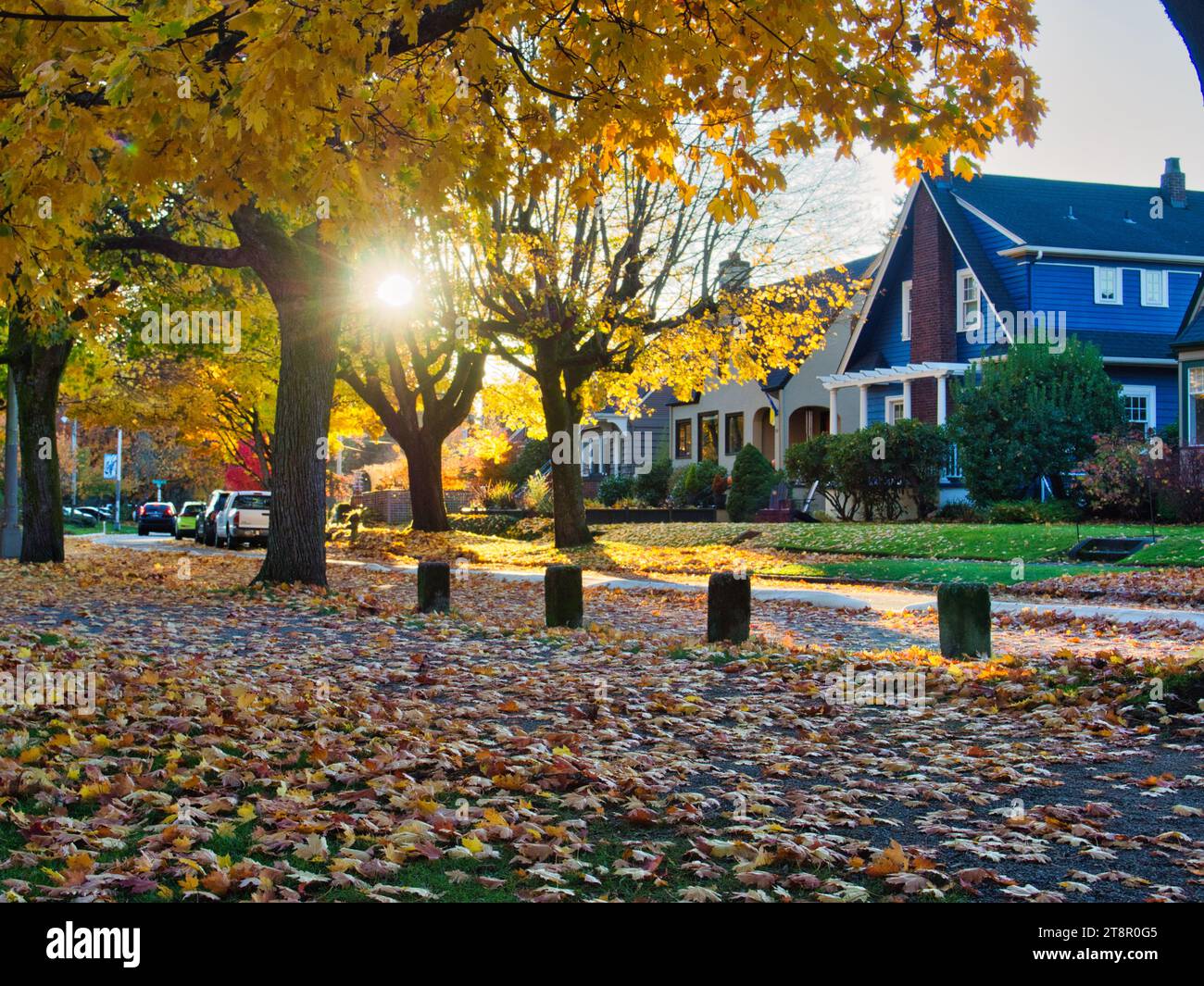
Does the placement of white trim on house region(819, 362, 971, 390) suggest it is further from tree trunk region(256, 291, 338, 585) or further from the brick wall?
tree trunk region(256, 291, 338, 585)

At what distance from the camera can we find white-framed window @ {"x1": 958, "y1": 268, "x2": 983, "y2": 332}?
111ft

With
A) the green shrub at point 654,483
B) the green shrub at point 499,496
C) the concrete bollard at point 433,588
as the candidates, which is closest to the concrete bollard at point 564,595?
the concrete bollard at point 433,588

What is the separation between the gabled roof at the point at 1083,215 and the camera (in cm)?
3362

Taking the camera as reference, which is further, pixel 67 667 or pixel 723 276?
pixel 723 276

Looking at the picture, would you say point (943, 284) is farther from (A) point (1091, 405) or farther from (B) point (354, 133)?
(B) point (354, 133)

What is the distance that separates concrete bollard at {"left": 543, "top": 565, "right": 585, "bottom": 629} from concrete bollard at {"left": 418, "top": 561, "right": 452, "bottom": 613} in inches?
75.1

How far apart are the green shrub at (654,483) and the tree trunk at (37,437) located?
81.2 ft

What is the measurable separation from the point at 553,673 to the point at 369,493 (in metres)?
42.6

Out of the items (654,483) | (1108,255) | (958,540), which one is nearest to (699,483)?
(654,483)

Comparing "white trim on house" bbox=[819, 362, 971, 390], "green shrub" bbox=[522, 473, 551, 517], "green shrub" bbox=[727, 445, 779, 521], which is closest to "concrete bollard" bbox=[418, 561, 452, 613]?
"white trim on house" bbox=[819, 362, 971, 390]

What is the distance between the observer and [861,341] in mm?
38562

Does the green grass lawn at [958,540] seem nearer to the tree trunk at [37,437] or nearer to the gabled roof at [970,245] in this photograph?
the gabled roof at [970,245]
